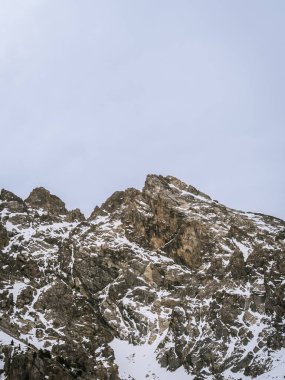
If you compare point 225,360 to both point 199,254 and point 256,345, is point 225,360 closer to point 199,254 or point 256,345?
point 256,345

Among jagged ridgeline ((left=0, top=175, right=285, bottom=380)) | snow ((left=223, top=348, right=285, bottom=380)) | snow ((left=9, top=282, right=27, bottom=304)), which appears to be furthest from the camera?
snow ((left=9, top=282, right=27, bottom=304))

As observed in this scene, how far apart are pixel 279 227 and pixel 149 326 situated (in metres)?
51.3

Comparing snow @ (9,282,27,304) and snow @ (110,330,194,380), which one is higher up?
snow @ (9,282,27,304)

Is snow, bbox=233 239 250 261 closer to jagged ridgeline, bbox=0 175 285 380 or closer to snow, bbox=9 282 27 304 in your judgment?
jagged ridgeline, bbox=0 175 285 380

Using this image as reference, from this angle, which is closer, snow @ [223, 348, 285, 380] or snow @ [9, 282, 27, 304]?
snow @ [223, 348, 285, 380]

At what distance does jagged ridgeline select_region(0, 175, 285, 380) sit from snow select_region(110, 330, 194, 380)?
278mm

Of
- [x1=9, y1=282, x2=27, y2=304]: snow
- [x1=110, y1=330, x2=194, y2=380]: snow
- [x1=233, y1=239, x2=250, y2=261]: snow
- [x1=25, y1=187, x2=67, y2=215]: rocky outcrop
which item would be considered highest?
[x1=25, y1=187, x2=67, y2=215]: rocky outcrop

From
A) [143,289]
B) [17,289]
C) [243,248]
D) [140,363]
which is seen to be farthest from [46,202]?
[140,363]

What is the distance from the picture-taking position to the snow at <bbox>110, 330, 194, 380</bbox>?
5413 inches

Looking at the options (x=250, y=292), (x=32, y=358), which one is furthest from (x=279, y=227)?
(x=32, y=358)

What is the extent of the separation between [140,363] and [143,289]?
955 inches

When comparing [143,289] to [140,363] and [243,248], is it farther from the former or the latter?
[243,248]

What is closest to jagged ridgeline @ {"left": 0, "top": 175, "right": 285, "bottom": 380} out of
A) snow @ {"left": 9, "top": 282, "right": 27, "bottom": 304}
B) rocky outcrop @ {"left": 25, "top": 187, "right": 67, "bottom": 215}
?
snow @ {"left": 9, "top": 282, "right": 27, "bottom": 304}

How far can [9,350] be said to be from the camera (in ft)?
382
